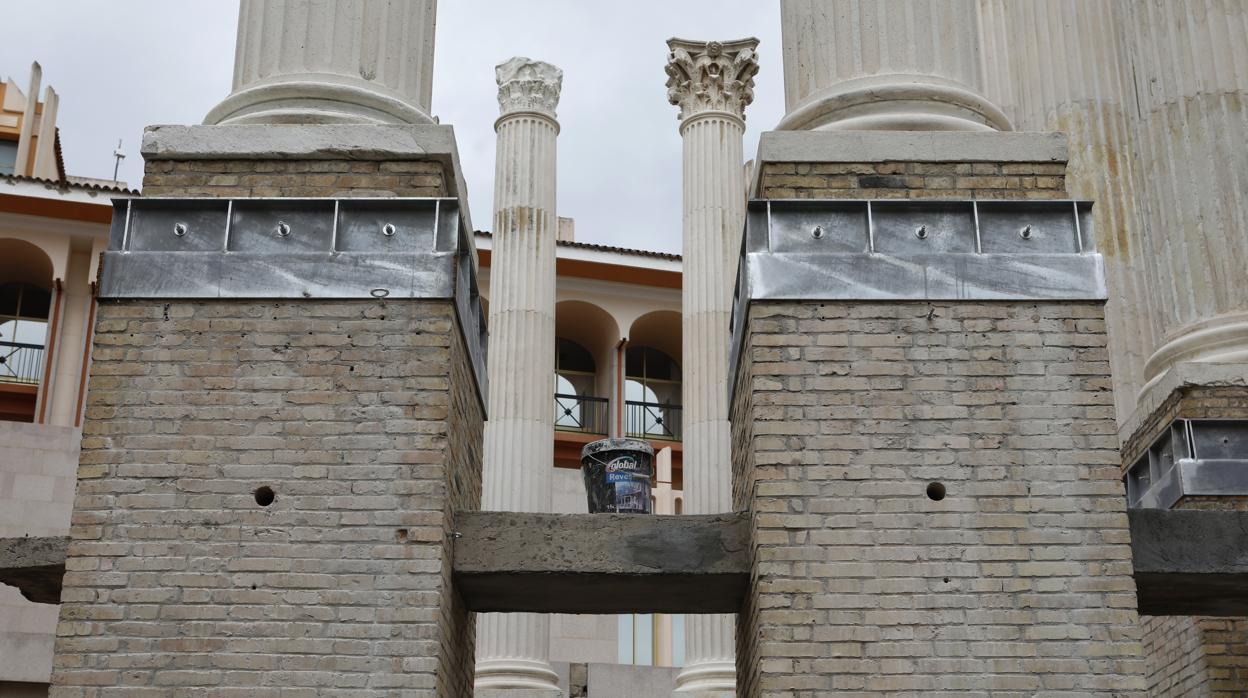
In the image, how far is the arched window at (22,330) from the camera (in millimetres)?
33812

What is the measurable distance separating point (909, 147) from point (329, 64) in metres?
3.39

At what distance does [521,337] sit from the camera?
2156 cm

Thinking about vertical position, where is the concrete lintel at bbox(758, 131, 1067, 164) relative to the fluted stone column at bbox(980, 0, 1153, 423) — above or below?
below

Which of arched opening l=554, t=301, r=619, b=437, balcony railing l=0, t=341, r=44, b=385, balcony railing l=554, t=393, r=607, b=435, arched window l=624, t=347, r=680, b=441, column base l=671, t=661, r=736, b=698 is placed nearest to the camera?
column base l=671, t=661, r=736, b=698

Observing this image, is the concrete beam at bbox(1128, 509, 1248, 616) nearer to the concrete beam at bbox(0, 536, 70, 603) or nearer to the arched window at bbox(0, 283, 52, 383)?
the concrete beam at bbox(0, 536, 70, 603)

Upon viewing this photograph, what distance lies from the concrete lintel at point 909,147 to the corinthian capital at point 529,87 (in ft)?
47.5

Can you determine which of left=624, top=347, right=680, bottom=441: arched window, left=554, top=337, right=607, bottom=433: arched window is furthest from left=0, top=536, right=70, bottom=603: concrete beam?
left=624, top=347, right=680, bottom=441: arched window

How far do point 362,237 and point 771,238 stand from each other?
218cm

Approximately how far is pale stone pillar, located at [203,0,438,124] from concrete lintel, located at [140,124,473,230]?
0.81ft

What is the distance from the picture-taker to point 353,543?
7902 millimetres

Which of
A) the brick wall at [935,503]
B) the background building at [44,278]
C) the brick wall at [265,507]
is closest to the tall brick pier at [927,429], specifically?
the brick wall at [935,503]

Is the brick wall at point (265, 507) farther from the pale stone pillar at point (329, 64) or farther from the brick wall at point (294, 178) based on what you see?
the pale stone pillar at point (329, 64)

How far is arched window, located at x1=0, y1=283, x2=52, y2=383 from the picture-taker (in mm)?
33812

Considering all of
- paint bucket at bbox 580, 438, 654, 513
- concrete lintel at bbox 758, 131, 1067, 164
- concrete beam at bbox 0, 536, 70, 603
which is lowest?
concrete beam at bbox 0, 536, 70, 603
